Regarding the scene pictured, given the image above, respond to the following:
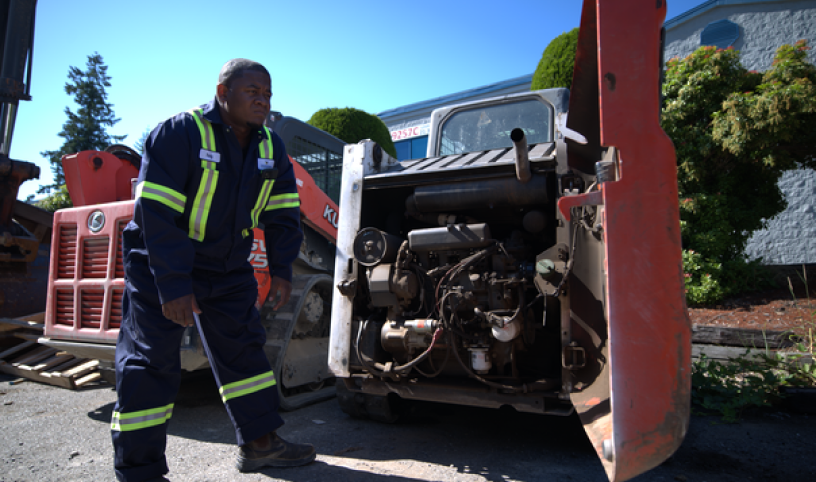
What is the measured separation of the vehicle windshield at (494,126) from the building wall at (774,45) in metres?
6.67

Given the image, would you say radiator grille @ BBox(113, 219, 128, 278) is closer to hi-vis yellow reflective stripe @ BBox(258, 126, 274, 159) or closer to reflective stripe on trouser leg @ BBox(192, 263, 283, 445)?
reflective stripe on trouser leg @ BBox(192, 263, 283, 445)

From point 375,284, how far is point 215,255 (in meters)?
0.94

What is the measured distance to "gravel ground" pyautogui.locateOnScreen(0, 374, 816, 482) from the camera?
2.25 metres

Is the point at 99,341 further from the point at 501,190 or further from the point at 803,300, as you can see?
the point at 803,300

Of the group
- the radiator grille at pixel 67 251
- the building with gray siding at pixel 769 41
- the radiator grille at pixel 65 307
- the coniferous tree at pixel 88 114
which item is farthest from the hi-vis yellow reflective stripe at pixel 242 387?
the coniferous tree at pixel 88 114

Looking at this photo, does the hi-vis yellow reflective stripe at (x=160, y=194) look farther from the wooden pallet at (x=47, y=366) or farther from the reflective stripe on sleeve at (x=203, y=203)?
the wooden pallet at (x=47, y=366)

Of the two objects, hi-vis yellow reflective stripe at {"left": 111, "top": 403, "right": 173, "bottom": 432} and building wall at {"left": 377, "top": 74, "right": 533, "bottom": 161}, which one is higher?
building wall at {"left": 377, "top": 74, "right": 533, "bottom": 161}

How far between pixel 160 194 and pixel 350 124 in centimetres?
832

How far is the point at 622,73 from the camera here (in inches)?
65.1

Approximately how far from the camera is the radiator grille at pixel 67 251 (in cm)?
354

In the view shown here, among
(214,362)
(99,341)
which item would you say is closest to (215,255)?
(214,362)

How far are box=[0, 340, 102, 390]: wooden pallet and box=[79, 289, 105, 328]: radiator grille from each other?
95cm

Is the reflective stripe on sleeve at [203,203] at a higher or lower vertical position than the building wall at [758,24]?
lower

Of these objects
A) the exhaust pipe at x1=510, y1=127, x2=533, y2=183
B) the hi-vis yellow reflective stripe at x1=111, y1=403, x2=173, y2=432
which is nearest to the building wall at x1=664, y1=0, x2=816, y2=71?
the exhaust pipe at x1=510, y1=127, x2=533, y2=183
